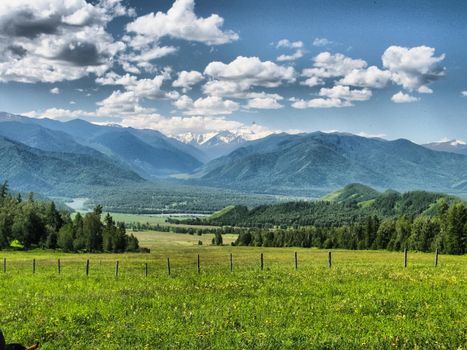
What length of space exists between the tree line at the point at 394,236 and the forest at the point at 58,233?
2538 inches

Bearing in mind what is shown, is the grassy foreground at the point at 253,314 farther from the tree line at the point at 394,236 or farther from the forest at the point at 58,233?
the forest at the point at 58,233

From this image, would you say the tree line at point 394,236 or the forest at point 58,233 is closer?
the tree line at point 394,236

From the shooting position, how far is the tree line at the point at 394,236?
401 feet

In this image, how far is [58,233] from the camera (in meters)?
149

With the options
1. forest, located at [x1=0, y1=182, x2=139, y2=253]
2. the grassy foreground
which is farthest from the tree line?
the grassy foreground

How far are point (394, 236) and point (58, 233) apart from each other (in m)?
109

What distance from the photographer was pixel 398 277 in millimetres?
36406

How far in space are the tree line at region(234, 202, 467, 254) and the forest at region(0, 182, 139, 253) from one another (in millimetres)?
64472

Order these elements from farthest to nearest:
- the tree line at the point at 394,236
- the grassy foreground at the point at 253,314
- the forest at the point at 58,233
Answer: the forest at the point at 58,233 < the tree line at the point at 394,236 < the grassy foreground at the point at 253,314

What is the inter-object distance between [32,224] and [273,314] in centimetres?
14496

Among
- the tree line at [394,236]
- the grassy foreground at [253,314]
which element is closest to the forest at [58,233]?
the tree line at [394,236]

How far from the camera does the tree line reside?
122m

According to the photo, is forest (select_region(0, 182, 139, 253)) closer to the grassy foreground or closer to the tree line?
the tree line

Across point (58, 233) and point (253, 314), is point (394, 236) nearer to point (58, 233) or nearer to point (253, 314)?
point (58, 233)
